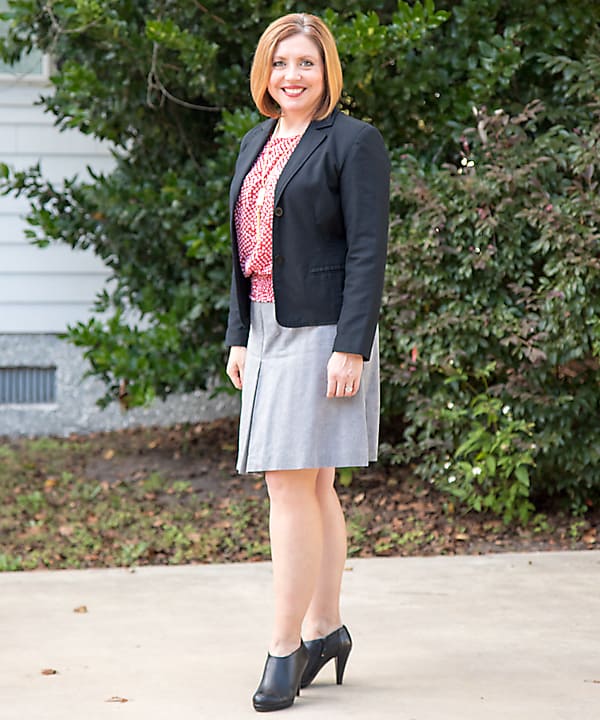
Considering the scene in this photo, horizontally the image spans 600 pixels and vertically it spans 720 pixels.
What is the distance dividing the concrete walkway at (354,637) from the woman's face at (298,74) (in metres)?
1.69

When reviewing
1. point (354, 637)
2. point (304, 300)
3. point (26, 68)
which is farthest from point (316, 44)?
point (26, 68)

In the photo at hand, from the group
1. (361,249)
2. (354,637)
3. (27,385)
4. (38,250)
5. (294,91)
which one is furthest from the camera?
→ (27,385)

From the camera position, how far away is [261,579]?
477cm

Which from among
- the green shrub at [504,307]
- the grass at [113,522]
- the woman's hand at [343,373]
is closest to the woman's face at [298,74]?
the woman's hand at [343,373]

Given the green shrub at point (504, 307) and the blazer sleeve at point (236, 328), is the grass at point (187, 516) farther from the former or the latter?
the blazer sleeve at point (236, 328)

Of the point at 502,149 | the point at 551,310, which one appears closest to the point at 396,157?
the point at 502,149

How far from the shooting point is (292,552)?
10.2 feet

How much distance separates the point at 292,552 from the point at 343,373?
0.52 meters

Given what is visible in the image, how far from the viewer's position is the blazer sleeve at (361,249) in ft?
9.91

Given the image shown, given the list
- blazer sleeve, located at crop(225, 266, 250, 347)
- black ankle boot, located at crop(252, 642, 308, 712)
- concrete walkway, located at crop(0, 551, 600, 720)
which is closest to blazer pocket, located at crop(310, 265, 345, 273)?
blazer sleeve, located at crop(225, 266, 250, 347)

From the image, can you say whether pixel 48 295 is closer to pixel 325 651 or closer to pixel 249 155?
pixel 249 155

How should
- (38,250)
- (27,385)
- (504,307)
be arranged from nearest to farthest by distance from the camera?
(504,307)
(38,250)
(27,385)

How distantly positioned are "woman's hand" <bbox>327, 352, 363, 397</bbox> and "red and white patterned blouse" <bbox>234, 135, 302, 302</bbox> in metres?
0.29

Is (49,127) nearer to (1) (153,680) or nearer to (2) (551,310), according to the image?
(2) (551,310)
